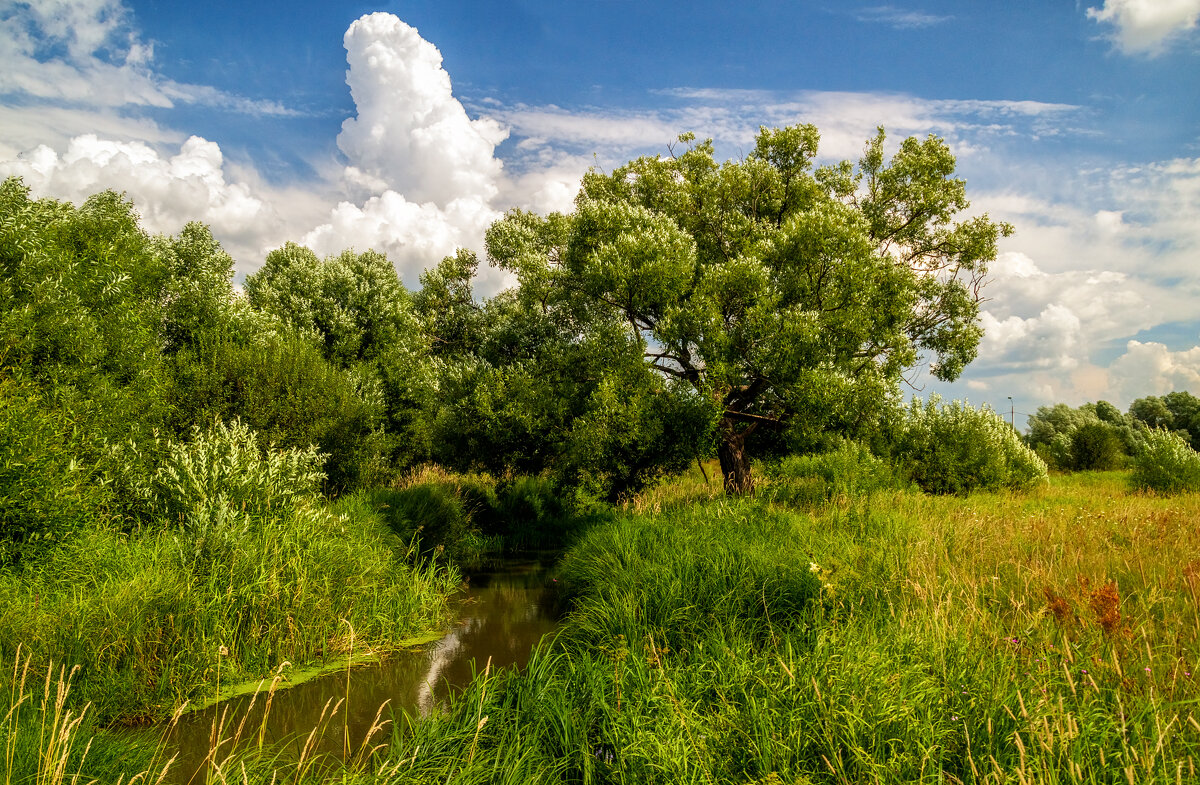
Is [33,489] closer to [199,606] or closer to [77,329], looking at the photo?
[199,606]

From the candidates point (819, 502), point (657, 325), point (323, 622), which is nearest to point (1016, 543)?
point (819, 502)

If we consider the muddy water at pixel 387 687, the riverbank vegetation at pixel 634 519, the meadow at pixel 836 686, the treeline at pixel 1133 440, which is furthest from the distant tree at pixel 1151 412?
the muddy water at pixel 387 687

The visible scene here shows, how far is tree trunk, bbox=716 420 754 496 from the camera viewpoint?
54.4 feet

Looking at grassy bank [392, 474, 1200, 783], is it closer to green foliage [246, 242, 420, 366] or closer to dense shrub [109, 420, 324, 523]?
dense shrub [109, 420, 324, 523]

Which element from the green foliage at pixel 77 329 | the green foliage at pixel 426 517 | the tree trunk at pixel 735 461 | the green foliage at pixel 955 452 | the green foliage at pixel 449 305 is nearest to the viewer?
the green foliage at pixel 77 329

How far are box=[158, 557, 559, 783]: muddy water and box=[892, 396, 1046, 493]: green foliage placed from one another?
12.4 meters

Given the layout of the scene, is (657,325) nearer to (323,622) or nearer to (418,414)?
(323,622)

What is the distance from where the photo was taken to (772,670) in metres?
5.23

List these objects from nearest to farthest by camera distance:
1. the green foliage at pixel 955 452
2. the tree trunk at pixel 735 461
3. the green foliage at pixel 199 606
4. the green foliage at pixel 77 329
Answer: the green foliage at pixel 199 606 → the green foliage at pixel 77 329 → the tree trunk at pixel 735 461 → the green foliage at pixel 955 452

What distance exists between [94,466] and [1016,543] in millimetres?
14772

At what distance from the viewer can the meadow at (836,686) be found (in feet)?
13.1

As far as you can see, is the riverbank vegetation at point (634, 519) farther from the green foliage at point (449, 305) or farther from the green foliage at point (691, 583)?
the green foliage at point (449, 305)

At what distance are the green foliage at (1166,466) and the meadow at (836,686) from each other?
44.2ft

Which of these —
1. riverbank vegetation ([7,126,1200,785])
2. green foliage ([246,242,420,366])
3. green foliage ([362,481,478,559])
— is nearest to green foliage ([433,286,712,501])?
riverbank vegetation ([7,126,1200,785])
